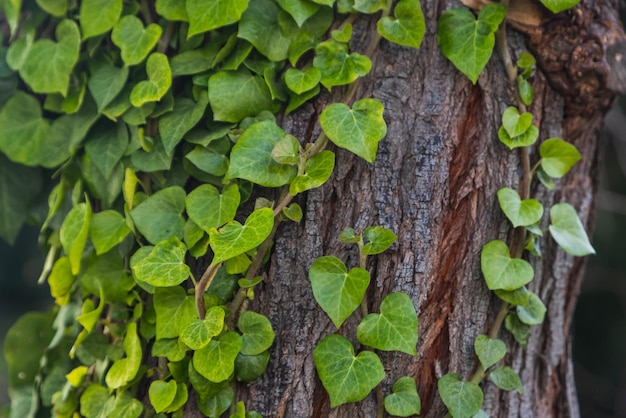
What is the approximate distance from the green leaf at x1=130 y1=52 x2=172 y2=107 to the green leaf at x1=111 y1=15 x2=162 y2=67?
0.02m

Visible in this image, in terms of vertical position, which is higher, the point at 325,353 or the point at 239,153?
the point at 239,153

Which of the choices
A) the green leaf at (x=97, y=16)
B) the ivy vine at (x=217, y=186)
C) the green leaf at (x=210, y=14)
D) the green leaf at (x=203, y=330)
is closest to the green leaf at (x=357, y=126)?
the ivy vine at (x=217, y=186)

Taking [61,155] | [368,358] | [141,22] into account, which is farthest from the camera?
[61,155]

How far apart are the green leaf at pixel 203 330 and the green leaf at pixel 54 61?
0.52m

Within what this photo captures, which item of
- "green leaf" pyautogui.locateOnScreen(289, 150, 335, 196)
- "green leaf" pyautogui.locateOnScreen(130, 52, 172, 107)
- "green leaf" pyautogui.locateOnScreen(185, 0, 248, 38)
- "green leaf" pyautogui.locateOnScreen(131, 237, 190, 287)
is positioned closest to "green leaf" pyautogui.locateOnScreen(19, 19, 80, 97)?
"green leaf" pyautogui.locateOnScreen(130, 52, 172, 107)

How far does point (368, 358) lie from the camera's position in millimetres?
892

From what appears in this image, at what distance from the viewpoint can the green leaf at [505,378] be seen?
1.01 meters

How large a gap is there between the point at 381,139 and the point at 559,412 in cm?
74

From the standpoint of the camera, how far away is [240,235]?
86 centimetres

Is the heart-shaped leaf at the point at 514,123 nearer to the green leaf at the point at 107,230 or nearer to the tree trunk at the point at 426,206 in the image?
the tree trunk at the point at 426,206

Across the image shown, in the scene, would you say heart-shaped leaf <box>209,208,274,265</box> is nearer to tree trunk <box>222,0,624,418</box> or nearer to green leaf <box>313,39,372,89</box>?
tree trunk <box>222,0,624,418</box>

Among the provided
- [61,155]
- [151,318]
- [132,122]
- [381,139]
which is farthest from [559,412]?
[61,155]

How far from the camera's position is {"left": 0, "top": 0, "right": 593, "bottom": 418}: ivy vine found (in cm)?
89

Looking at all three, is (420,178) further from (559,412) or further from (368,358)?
(559,412)
